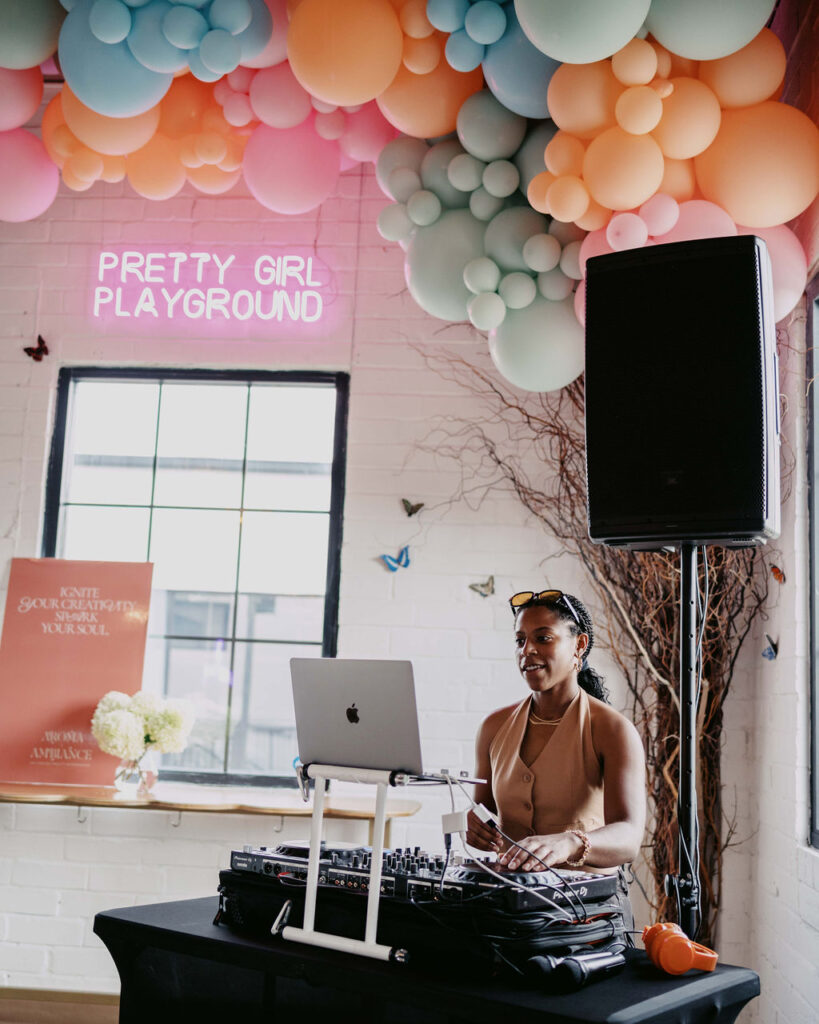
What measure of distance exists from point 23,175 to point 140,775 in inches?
80.6

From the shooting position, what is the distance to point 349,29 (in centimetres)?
A: 268

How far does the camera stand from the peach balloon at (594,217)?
2.69 meters

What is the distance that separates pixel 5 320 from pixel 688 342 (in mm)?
3011

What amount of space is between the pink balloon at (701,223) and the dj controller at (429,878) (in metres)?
1.57

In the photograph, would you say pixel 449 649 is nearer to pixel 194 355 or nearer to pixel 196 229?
pixel 194 355

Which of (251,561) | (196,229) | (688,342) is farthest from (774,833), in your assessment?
(196,229)

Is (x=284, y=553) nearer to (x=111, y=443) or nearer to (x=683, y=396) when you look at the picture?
(x=111, y=443)

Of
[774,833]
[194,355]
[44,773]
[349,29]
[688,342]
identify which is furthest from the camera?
[194,355]

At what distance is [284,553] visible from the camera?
407 cm

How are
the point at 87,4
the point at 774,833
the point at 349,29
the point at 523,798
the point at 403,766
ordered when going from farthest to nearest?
1. the point at 774,833
2. the point at 87,4
3. the point at 349,29
4. the point at 523,798
5. the point at 403,766

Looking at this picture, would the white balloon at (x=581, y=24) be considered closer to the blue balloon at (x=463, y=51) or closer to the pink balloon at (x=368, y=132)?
the blue balloon at (x=463, y=51)

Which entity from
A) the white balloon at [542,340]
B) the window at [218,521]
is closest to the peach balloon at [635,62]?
the white balloon at [542,340]

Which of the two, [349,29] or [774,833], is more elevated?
[349,29]

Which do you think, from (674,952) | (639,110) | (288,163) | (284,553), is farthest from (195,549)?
(674,952)
